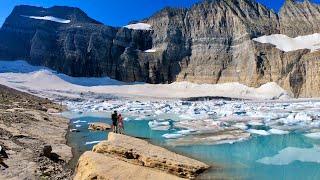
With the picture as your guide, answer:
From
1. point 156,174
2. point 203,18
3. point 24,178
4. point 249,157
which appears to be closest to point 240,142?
point 249,157

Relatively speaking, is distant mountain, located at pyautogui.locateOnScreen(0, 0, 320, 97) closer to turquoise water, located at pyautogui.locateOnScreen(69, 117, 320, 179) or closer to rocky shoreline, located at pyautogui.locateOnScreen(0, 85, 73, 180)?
turquoise water, located at pyautogui.locateOnScreen(69, 117, 320, 179)

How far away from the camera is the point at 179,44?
556 feet

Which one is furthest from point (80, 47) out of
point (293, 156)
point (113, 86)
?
point (293, 156)

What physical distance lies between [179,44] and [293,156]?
147 m

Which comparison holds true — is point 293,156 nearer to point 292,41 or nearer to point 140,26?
point 292,41

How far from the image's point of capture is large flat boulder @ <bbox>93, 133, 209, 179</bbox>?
60.5ft

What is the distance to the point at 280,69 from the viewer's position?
142 metres

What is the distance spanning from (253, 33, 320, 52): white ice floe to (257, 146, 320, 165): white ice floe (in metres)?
121

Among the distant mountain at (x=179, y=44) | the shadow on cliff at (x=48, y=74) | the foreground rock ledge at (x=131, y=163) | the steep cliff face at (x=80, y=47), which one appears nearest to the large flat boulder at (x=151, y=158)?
the foreground rock ledge at (x=131, y=163)

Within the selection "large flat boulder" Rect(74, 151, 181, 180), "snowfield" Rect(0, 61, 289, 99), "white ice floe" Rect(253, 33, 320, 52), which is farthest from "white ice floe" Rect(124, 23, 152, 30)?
"large flat boulder" Rect(74, 151, 181, 180)

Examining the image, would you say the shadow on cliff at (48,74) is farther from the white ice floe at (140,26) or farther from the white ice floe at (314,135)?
the white ice floe at (314,135)

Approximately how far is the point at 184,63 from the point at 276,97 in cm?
4743

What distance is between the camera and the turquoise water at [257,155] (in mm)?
18969

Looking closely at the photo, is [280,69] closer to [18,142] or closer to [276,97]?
[276,97]
